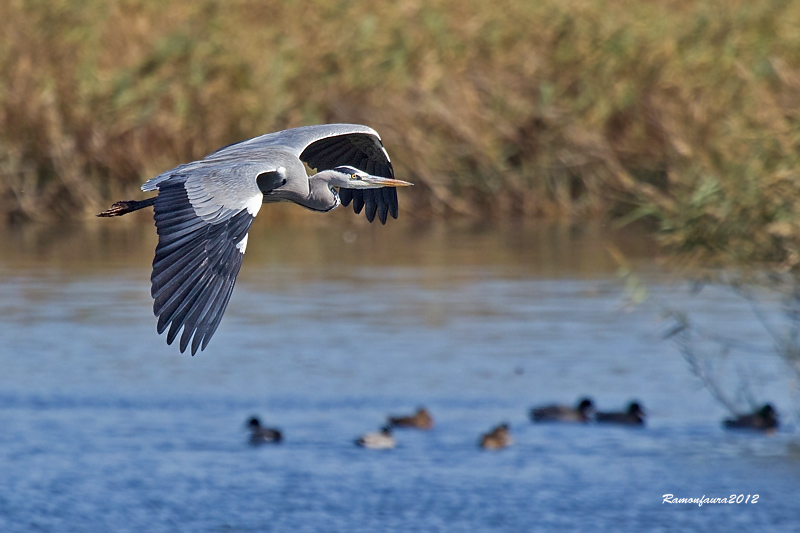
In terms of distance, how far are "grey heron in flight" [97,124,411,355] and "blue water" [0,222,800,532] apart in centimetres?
549

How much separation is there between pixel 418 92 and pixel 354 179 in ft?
51.2

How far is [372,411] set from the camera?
16688 millimetres

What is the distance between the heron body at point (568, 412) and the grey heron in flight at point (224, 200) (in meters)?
7.35

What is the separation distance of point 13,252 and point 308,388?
9006mm

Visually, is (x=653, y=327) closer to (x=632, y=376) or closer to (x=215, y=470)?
(x=632, y=376)

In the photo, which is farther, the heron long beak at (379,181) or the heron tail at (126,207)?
the heron long beak at (379,181)

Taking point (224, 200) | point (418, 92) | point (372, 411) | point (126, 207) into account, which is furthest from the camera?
point (418, 92)

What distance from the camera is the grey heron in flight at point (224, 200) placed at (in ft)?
21.2

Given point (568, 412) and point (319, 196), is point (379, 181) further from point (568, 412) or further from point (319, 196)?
point (568, 412)

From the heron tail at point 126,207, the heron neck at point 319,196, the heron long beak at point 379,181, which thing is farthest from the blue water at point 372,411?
the heron tail at point 126,207

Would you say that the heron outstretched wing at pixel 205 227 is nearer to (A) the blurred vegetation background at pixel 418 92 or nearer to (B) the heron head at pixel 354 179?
(B) the heron head at pixel 354 179
